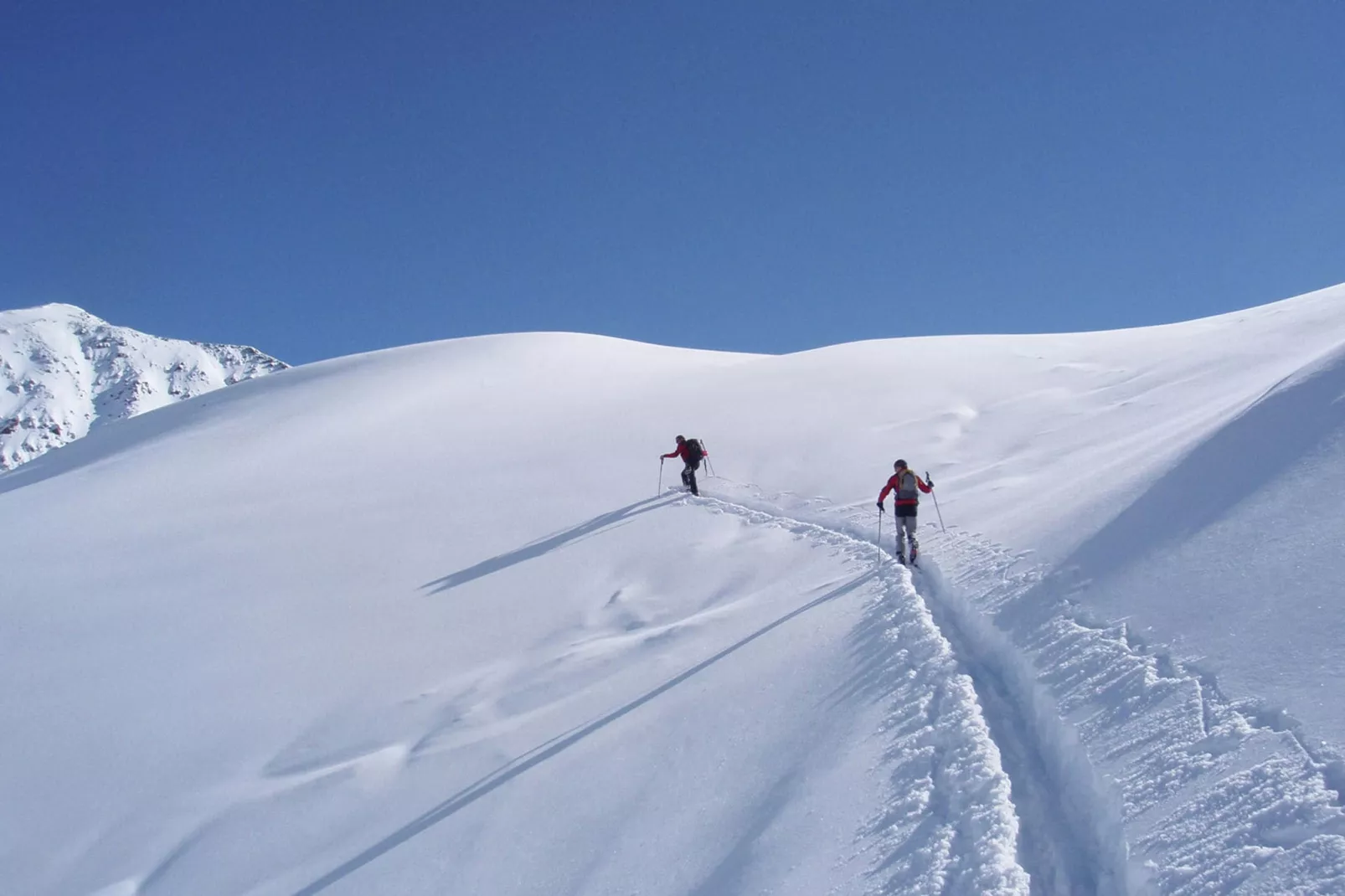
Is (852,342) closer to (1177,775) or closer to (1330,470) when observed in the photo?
(1330,470)

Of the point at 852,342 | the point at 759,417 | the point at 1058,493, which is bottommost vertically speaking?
the point at 1058,493

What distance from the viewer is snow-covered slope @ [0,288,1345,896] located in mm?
6246

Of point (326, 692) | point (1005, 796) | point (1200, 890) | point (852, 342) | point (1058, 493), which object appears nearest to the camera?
point (1200, 890)

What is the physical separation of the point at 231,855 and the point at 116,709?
436 cm

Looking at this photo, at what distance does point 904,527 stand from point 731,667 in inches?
152

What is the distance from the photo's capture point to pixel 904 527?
12633mm

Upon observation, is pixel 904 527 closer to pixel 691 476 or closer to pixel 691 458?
pixel 691 476

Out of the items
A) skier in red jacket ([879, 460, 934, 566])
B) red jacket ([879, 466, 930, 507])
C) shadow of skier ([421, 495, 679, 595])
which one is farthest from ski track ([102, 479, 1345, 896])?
shadow of skier ([421, 495, 679, 595])

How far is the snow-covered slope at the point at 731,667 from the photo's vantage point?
6.25m

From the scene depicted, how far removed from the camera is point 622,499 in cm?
1858

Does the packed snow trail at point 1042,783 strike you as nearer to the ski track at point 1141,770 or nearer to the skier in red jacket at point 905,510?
the ski track at point 1141,770

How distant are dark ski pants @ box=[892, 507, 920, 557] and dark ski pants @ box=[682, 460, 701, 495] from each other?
6.38m

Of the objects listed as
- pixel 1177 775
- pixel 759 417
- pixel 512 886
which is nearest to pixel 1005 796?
pixel 1177 775

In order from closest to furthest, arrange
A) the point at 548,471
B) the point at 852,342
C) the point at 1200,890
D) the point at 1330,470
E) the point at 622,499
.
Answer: the point at 1200,890 < the point at 1330,470 < the point at 622,499 < the point at 548,471 < the point at 852,342
